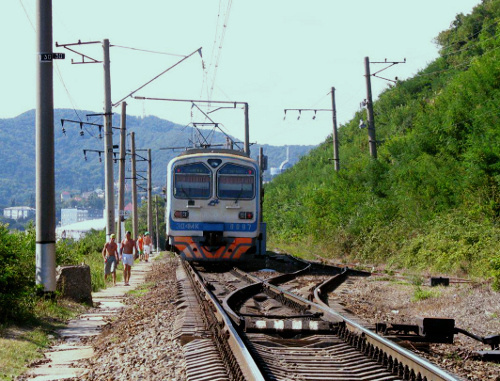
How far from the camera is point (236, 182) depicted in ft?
72.8

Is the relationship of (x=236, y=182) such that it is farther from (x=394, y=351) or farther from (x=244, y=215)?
(x=394, y=351)

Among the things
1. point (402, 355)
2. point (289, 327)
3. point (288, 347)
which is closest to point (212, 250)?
point (289, 327)

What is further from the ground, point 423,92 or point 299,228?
point 423,92

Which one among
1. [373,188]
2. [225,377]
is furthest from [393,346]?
[373,188]

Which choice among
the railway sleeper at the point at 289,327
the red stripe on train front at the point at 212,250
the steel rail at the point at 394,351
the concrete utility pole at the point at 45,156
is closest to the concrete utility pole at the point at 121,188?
the red stripe on train front at the point at 212,250

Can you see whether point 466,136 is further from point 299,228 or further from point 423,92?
point 423,92

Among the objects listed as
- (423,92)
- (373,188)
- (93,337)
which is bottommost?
(93,337)

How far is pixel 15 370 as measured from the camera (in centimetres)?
814

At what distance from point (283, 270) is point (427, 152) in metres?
8.58

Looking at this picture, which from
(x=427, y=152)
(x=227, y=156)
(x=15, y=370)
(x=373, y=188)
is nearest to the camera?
(x=15, y=370)

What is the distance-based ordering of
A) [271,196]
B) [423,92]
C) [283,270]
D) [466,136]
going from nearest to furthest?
[283,270], [466,136], [423,92], [271,196]

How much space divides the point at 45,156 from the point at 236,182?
8.83 meters

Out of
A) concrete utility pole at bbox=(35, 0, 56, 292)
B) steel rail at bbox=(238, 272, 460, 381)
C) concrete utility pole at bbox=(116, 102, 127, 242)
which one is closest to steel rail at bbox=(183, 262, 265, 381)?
steel rail at bbox=(238, 272, 460, 381)

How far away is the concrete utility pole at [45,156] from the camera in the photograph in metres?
13.9
